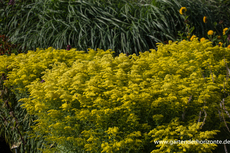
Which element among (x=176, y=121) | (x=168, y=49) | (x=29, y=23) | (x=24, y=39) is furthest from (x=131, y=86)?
(x=29, y=23)

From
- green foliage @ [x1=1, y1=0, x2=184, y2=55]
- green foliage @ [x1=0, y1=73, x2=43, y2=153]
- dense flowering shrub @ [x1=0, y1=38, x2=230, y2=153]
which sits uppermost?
green foliage @ [x1=1, y1=0, x2=184, y2=55]

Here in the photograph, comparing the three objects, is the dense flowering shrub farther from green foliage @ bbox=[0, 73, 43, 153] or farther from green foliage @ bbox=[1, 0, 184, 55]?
green foliage @ bbox=[1, 0, 184, 55]

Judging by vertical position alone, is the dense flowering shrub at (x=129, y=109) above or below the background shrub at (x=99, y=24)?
below

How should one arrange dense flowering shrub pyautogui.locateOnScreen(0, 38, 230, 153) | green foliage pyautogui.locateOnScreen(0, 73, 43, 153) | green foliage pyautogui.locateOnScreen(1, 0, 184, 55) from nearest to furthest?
dense flowering shrub pyautogui.locateOnScreen(0, 38, 230, 153) → green foliage pyautogui.locateOnScreen(0, 73, 43, 153) → green foliage pyautogui.locateOnScreen(1, 0, 184, 55)

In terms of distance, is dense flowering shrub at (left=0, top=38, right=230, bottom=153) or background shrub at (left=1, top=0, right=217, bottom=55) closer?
dense flowering shrub at (left=0, top=38, right=230, bottom=153)

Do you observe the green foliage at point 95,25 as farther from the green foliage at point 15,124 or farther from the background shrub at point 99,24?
the green foliage at point 15,124

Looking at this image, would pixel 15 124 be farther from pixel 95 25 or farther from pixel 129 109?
pixel 95 25

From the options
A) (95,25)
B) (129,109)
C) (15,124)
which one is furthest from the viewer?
(95,25)

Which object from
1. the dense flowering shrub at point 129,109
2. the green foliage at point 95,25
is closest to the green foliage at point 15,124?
the dense flowering shrub at point 129,109

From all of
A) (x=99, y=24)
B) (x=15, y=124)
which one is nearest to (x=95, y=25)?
(x=99, y=24)

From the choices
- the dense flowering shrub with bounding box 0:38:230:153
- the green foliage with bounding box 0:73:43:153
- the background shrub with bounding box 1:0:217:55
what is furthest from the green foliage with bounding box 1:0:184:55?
the dense flowering shrub with bounding box 0:38:230:153

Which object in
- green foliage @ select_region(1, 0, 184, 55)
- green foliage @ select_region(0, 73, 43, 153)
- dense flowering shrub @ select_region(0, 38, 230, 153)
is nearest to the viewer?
dense flowering shrub @ select_region(0, 38, 230, 153)

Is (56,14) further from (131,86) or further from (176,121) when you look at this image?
(176,121)

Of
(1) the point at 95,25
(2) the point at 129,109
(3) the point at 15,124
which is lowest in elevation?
(3) the point at 15,124
